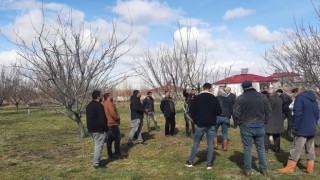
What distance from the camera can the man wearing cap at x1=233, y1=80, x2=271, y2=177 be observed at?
6.73m

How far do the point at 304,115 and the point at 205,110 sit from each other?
1994mm

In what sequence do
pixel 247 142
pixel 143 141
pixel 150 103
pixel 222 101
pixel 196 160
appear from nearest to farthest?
pixel 247 142, pixel 196 160, pixel 222 101, pixel 143 141, pixel 150 103

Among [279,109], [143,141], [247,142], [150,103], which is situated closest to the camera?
[247,142]

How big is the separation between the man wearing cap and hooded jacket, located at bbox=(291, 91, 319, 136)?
68 centimetres

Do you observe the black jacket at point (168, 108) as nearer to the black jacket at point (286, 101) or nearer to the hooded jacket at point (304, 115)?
the black jacket at point (286, 101)

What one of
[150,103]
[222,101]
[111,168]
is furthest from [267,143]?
[150,103]

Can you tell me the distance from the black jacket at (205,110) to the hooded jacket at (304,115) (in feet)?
5.16

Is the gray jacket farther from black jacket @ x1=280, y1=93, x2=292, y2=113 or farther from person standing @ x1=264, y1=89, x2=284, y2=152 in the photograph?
black jacket @ x1=280, y1=93, x2=292, y2=113

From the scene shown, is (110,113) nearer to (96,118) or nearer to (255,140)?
(96,118)

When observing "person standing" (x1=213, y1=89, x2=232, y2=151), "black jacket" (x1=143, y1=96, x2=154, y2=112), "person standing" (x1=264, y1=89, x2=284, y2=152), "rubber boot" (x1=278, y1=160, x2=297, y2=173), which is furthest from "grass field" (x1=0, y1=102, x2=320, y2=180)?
"black jacket" (x1=143, y1=96, x2=154, y2=112)

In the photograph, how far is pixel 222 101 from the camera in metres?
10.2

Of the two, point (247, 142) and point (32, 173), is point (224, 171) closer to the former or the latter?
point (247, 142)

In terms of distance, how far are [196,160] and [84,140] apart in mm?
5323

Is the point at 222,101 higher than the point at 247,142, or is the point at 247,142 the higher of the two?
the point at 222,101
